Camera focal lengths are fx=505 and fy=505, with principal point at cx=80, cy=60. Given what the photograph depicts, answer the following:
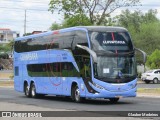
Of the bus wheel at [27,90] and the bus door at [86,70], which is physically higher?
the bus door at [86,70]

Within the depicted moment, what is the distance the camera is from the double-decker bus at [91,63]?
75.5 feet

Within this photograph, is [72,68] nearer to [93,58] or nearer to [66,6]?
[93,58]

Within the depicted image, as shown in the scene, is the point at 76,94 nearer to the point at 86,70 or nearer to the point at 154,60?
the point at 86,70

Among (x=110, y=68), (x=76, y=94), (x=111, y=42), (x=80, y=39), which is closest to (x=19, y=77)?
(x=76, y=94)

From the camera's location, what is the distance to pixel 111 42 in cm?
2341

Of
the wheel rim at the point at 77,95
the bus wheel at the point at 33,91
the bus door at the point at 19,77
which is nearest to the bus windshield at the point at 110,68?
the wheel rim at the point at 77,95

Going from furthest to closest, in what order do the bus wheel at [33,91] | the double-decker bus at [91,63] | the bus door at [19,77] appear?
the bus door at [19,77], the bus wheel at [33,91], the double-decker bus at [91,63]

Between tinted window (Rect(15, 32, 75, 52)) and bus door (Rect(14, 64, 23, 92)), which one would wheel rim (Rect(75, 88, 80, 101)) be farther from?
bus door (Rect(14, 64, 23, 92))

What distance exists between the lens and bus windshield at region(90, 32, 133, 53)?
76.4 feet

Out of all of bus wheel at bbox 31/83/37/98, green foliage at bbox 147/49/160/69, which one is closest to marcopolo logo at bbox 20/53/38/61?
bus wheel at bbox 31/83/37/98

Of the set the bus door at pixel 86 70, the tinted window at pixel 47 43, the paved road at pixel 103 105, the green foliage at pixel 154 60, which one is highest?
the tinted window at pixel 47 43

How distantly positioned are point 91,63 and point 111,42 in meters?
1.38

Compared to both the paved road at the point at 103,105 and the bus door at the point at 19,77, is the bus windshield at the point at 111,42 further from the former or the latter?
the bus door at the point at 19,77

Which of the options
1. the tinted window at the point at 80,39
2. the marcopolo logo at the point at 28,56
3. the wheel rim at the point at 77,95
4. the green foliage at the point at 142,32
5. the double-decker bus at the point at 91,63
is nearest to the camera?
the double-decker bus at the point at 91,63
